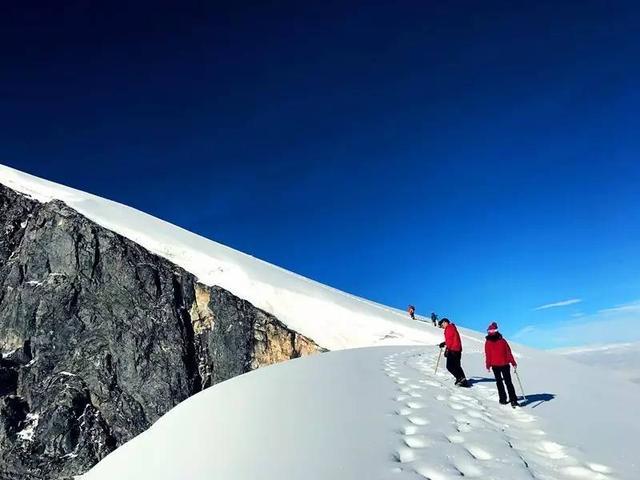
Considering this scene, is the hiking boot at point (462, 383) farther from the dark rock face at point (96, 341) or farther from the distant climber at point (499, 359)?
the dark rock face at point (96, 341)

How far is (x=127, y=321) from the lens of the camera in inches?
1506

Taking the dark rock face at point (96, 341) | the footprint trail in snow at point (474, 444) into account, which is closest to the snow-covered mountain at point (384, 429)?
the footprint trail in snow at point (474, 444)

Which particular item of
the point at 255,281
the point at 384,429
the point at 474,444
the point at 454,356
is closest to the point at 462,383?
the point at 454,356

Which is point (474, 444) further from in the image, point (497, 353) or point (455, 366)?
point (455, 366)

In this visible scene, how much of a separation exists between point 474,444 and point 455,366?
5.97m

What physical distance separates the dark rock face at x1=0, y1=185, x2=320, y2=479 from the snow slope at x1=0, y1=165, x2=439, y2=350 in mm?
1087

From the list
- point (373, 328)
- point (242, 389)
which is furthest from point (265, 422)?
point (373, 328)

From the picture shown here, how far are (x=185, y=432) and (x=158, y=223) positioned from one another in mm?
43221

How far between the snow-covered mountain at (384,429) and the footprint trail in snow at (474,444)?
0.02m

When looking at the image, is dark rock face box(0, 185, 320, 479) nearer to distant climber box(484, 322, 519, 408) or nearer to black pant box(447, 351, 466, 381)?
black pant box(447, 351, 466, 381)

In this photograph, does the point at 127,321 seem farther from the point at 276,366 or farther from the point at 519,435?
the point at 519,435

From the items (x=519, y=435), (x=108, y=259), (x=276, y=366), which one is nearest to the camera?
(x=519, y=435)

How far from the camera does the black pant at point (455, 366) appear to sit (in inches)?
477

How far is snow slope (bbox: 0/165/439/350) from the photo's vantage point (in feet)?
113
